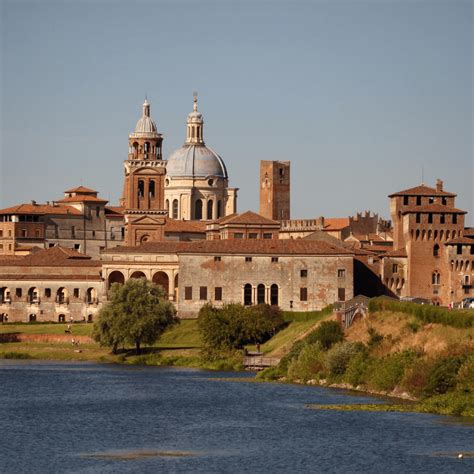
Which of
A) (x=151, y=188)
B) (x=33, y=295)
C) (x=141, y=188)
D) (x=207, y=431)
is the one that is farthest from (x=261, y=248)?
(x=207, y=431)

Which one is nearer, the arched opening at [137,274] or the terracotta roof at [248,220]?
the arched opening at [137,274]

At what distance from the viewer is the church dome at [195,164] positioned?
171 m

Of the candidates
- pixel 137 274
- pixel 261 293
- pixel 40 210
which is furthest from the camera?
pixel 40 210

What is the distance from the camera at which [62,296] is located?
121062mm

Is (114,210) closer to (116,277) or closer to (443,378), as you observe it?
(116,277)

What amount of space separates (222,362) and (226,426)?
25.8 metres

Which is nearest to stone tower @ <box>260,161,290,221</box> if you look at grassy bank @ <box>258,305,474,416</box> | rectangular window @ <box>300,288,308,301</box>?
rectangular window @ <box>300,288,308,301</box>

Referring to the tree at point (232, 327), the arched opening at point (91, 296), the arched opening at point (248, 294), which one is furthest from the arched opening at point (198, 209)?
the tree at point (232, 327)

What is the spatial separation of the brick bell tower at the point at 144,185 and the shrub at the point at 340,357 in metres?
63.9

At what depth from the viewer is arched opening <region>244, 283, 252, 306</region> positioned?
11431cm

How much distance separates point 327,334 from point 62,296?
41074 mm

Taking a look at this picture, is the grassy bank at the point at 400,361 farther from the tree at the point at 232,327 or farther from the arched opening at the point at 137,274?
the arched opening at the point at 137,274

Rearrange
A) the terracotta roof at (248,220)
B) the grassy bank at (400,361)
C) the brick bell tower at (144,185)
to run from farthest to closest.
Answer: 1. the brick bell tower at (144,185)
2. the terracotta roof at (248,220)
3. the grassy bank at (400,361)

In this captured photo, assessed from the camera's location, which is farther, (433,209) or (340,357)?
(433,209)
